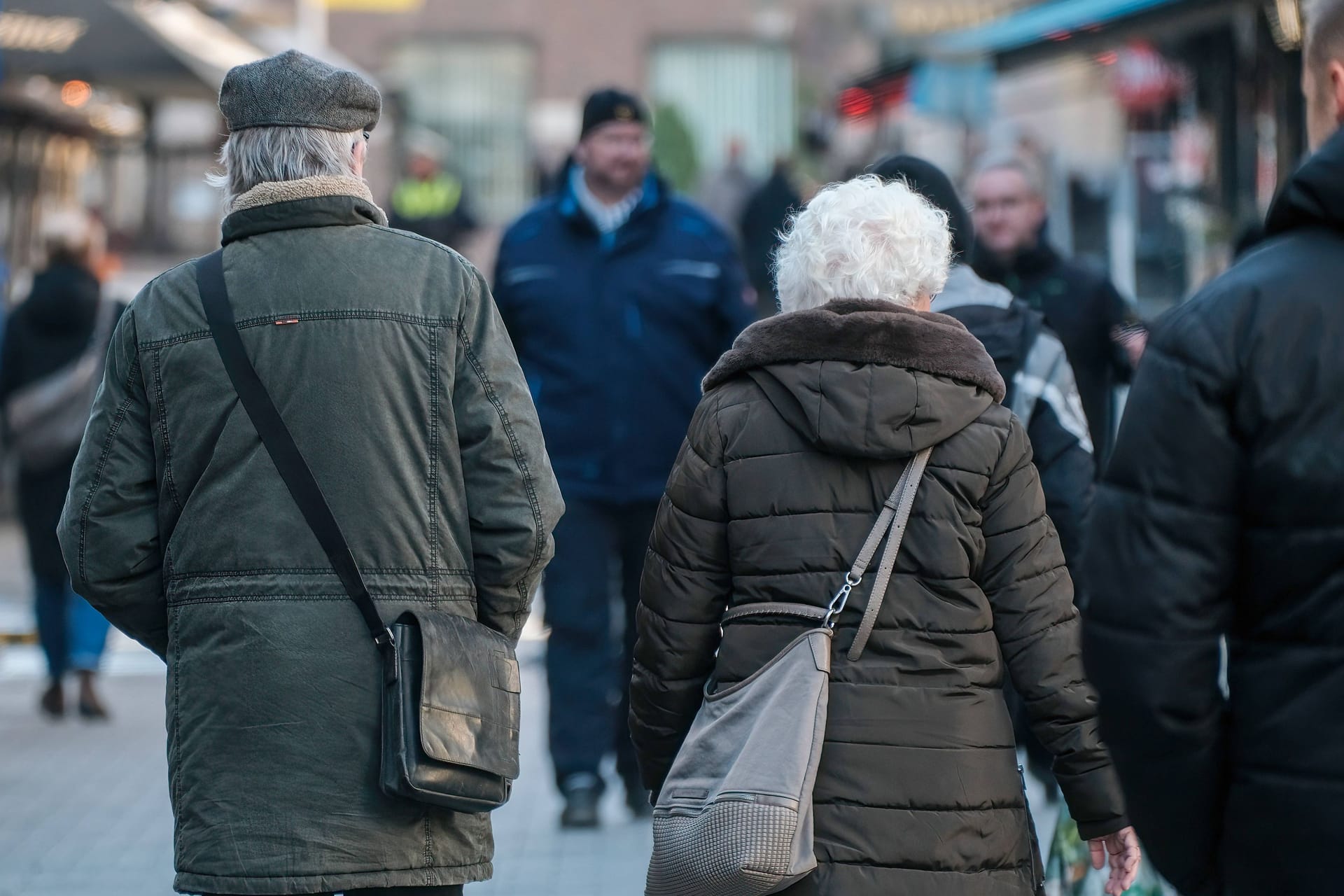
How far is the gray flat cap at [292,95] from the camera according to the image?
3.35m

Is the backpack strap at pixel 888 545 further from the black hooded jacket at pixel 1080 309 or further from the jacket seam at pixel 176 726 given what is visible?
the black hooded jacket at pixel 1080 309

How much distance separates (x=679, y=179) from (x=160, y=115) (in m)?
17.6

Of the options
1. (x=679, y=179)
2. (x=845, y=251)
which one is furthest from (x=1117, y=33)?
(x=679, y=179)

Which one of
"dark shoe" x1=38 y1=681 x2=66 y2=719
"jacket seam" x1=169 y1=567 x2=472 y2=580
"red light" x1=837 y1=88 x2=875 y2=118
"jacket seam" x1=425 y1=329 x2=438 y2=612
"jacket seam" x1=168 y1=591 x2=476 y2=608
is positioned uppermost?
"red light" x1=837 y1=88 x2=875 y2=118

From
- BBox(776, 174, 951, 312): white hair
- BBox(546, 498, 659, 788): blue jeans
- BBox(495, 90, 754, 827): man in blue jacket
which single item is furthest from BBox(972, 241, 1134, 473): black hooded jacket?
BBox(776, 174, 951, 312): white hair

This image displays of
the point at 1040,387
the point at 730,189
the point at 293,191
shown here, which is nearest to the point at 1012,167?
the point at 1040,387

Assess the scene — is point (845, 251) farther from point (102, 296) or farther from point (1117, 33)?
point (1117, 33)

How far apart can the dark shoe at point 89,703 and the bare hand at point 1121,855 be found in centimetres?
562

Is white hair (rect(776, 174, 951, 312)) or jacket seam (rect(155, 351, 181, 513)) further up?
white hair (rect(776, 174, 951, 312))

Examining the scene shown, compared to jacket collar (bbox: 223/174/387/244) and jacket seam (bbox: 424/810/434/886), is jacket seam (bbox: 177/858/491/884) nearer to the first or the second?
jacket seam (bbox: 424/810/434/886)

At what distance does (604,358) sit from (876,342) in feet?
10.4

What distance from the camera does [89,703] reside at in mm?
8078

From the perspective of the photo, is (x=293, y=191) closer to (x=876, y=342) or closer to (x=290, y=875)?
(x=876, y=342)

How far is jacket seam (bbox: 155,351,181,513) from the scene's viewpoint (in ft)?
10.8
